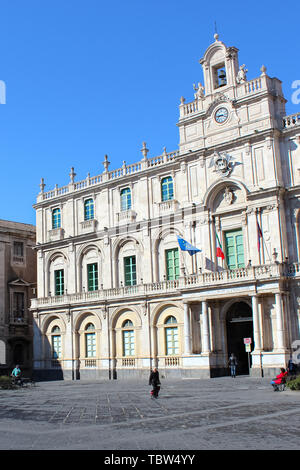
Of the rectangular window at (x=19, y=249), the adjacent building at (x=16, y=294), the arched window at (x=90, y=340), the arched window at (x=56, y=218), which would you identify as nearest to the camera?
the arched window at (x=90, y=340)

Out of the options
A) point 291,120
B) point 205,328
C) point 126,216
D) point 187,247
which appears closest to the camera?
point 291,120

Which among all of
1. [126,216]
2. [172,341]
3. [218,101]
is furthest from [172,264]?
[218,101]

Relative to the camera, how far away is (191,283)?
38.4 metres

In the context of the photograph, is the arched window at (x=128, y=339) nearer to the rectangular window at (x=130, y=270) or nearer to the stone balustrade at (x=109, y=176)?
the rectangular window at (x=130, y=270)

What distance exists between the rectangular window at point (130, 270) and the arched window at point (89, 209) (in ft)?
18.3

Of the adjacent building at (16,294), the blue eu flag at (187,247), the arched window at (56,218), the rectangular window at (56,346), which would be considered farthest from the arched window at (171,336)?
the adjacent building at (16,294)

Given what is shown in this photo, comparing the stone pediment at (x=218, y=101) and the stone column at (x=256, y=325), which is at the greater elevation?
the stone pediment at (x=218, y=101)

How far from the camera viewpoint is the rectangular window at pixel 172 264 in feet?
137

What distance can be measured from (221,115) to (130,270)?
45.3 ft

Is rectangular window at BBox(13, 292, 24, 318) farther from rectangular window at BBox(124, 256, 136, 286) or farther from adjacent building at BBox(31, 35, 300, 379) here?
rectangular window at BBox(124, 256, 136, 286)

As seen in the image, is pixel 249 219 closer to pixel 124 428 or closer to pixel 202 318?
pixel 202 318

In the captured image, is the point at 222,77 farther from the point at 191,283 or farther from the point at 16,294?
the point at 16,294

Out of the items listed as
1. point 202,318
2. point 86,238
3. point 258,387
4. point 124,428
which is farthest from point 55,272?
point 124,428

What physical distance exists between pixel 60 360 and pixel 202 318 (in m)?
15.3
